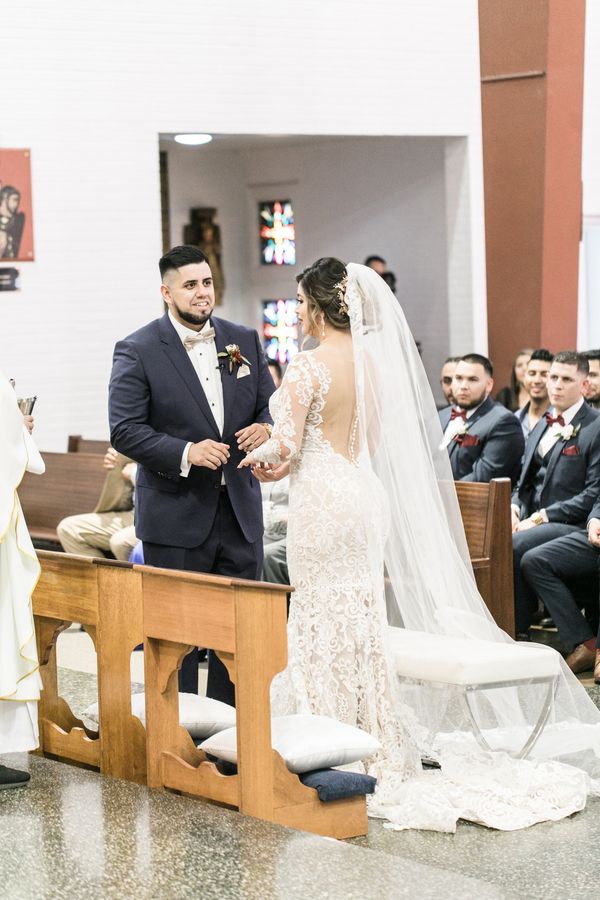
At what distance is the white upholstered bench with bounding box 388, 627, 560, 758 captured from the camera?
4539 mm

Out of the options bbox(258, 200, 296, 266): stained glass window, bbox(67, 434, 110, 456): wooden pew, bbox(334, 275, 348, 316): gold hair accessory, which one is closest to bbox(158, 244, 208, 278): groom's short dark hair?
bbox(334, 275, 348, 316): gold hair accessory

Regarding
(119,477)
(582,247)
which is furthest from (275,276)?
(119,477)

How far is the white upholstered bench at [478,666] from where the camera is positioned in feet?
14.9

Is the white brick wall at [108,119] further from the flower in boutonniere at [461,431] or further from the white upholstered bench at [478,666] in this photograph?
the white upholstered bench at [478,666]

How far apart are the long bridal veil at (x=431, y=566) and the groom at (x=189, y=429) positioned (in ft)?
1.60

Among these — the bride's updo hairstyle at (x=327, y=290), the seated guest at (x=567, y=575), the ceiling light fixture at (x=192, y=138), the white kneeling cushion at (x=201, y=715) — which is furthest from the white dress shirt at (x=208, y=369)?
the ceiling light fixture at (x=192, y=138)

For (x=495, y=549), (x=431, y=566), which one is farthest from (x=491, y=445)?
(x=431, y=566)

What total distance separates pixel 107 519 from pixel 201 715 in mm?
3677

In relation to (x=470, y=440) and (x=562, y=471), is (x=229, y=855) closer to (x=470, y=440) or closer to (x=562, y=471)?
(x=562, y=471)

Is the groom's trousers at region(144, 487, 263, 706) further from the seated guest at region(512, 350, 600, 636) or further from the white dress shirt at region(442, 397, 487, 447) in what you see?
the white dress shirt at region(442, 397, 487, 447)

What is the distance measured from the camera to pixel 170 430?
4.90 meters

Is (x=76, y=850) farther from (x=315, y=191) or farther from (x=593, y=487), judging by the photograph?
(x=315, y=191)

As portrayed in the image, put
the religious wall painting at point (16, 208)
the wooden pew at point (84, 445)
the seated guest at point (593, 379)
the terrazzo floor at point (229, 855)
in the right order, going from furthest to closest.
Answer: the religious wall painting at point (16, 208)
the wooden pew at point (84, 445)
the seated guest at point (593, 379)
the terrazzo floor at point (229, 855)

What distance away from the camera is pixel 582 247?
41.9ft
